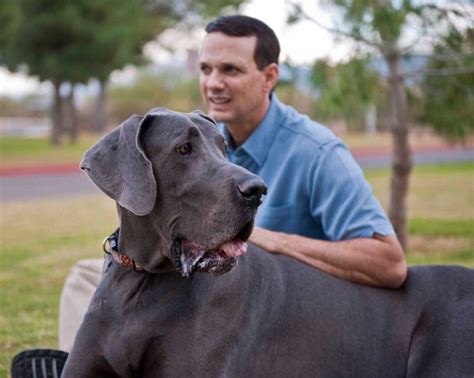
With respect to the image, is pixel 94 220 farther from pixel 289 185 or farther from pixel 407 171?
pixel 289 185

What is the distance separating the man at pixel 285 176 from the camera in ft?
11.9

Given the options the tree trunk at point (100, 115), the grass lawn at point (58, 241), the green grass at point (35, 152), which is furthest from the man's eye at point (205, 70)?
the tree trunk at point (100, 115)

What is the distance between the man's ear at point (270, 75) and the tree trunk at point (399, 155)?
397 centimetres

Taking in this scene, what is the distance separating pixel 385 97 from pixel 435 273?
18.2ft

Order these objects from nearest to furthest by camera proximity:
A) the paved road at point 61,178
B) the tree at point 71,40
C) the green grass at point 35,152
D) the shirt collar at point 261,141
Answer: the shirt collar at point 261,141, the paved road at point 61,178, the green grass at point 35,152, the tree at point 71,40

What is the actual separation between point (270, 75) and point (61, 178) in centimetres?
1670

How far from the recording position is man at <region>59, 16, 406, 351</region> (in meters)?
3.64

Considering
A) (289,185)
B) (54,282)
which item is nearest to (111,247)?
(289,185)

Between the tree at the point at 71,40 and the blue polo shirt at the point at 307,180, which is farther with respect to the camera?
the tree at the point at 71,40

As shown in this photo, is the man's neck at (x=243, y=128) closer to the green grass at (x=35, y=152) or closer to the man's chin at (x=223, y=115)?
the man's chin at (x=223, y=115)

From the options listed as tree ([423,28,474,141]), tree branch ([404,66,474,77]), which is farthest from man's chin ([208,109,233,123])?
tree ([423,28,474,141])

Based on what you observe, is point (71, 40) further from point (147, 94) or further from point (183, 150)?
point (183, 150)

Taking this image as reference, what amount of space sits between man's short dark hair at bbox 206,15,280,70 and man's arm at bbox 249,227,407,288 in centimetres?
110

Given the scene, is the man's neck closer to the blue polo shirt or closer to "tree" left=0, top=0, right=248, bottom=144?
the blue polo shirt
